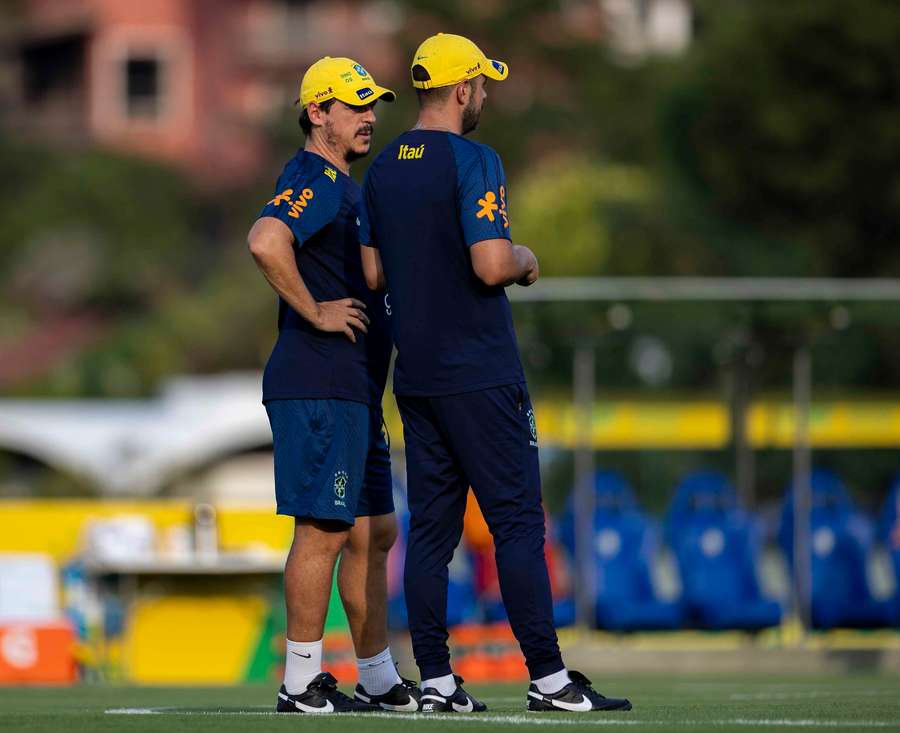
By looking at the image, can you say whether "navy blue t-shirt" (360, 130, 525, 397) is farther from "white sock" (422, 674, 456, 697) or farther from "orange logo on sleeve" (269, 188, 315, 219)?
"white sock" (422, 674, 456, 697)

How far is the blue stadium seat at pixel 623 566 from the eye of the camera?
1627 centimetres

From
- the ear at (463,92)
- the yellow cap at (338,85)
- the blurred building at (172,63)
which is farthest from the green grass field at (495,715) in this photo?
the blurred building at (172,63)

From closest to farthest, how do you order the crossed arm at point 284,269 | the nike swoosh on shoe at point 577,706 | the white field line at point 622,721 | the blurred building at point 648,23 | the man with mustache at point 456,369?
the white field line at point 622,721 → the nike swoosh on shoe at point 577,706 → the man with mustache at point 456,369 → the crossed arm at point 284,269 → the blurred building at point 648,23

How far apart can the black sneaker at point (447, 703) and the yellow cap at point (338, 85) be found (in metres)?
2.03

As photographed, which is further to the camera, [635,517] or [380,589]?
[635,517]

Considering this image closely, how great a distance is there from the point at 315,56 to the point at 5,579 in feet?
203

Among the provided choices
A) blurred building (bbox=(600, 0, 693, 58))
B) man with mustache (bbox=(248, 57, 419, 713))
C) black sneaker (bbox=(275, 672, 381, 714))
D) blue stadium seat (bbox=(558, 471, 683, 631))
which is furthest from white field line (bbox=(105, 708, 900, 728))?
blurred building (bbox=(600, 0, 693, 58))

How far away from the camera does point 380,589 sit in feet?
25.9

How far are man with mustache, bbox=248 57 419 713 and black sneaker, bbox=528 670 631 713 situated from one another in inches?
25.0

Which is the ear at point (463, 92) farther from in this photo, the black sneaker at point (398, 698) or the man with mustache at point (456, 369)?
the black sneaker at point (398, 698)

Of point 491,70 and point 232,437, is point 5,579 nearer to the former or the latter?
point 491,70

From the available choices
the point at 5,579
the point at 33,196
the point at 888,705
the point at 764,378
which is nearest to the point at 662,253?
the point at 764,378

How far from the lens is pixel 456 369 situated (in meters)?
7.27

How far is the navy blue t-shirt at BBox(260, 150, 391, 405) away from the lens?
7566 millimetres
